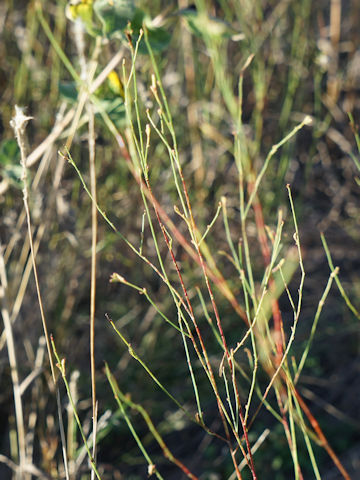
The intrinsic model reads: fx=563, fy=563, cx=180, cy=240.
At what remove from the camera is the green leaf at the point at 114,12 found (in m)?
0.82

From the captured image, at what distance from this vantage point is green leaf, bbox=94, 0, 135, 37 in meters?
0.82

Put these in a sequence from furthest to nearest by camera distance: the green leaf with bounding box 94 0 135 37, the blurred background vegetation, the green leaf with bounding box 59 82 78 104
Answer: the blurred background vegetation < the green leaf with bounding box 59 82 78 104 < the green leaf with bounding box 94 0 135 37

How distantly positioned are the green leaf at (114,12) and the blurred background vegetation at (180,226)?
440 millimetres

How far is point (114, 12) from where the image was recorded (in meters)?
0.83

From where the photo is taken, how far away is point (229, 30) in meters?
0.93

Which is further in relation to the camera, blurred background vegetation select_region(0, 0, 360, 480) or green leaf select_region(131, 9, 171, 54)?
blurred background vegetation select_region(0, 0, 360, 480)

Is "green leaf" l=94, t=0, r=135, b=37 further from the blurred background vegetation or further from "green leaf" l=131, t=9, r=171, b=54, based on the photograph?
the blurred background vegetation

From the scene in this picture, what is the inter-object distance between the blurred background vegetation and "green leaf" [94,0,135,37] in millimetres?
440

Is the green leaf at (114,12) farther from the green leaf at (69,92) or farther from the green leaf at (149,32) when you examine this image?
the green leaf at (69,92)

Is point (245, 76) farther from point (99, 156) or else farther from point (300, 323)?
point (300, 323)

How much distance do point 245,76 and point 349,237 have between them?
25.5 inches

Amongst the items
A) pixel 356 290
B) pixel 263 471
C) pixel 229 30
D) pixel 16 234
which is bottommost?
pixel 263 471

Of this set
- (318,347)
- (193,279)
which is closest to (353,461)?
(318,347)

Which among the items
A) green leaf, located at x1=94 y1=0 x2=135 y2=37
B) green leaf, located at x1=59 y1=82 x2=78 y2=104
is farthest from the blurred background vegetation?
green leaf, located at x1=94 y1=0 x2=135 y2=37
